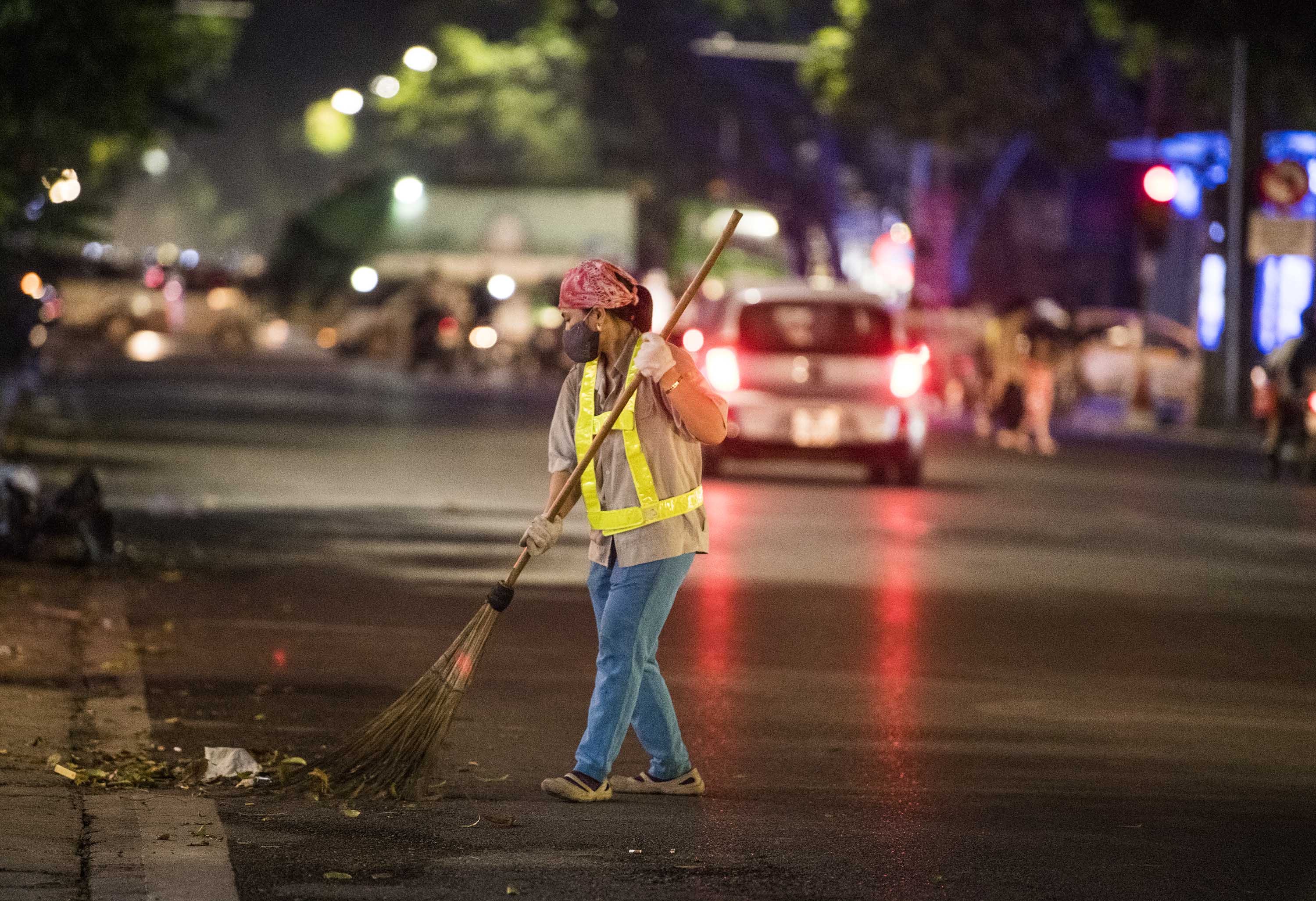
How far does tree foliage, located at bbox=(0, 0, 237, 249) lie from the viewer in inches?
651

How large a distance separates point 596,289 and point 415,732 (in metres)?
1.45

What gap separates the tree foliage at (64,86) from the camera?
16.5m

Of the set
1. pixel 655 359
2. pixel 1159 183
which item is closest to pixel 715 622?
pixel 655 359

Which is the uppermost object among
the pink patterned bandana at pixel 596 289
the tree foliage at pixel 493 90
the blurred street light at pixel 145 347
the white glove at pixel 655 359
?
the tree foliage at pixel 493 90

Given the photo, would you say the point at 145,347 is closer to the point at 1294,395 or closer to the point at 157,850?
the point at 1294,395

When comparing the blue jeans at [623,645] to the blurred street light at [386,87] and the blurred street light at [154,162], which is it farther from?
the blurred street light at [154,162]

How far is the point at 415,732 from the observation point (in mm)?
7359

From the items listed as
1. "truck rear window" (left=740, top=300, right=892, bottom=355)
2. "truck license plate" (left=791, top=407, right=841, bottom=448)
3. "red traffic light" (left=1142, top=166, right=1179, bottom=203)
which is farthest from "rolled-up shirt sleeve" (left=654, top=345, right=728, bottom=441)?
"red traffic light" (left=1142, top=166, right=1179, bottom=203)

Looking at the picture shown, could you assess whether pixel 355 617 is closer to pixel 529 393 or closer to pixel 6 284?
pixel 6 284

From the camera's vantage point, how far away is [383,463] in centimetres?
2248

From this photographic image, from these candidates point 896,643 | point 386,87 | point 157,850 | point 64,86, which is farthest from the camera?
point 386,87

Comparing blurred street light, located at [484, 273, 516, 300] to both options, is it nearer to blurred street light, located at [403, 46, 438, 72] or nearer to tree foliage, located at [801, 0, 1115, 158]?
tree foliage, located at [801, 0, 1115, 158]

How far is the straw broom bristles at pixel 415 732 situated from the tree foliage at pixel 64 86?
30.4 ft

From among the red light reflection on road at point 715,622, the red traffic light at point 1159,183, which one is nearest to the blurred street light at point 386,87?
the red traffic light at point 1159,183
